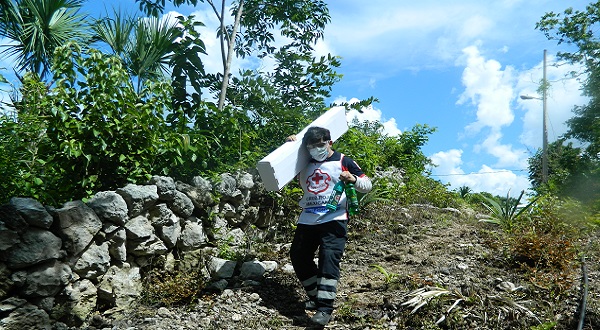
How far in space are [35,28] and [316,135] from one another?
6.98 metres

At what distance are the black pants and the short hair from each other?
2.40 ft

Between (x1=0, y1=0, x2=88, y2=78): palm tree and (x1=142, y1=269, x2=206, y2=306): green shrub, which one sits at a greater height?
(x1=0, y1=0, x2=88, y2=78): palm tree

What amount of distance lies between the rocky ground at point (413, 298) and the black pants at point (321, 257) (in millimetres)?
238

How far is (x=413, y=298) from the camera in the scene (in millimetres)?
4145

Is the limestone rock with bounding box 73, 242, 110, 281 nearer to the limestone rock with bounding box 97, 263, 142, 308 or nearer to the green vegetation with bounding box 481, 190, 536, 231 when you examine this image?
the limestone rock with bounding box 97, 263, 142, 308

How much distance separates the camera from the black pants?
13.6 feet

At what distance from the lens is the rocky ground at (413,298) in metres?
3.98

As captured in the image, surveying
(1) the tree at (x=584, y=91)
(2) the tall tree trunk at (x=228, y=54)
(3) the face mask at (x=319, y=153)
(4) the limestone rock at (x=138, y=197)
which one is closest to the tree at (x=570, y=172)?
(1) the tree at (x=584, y=91)

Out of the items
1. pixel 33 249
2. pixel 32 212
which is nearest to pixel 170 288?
pixel 33 249

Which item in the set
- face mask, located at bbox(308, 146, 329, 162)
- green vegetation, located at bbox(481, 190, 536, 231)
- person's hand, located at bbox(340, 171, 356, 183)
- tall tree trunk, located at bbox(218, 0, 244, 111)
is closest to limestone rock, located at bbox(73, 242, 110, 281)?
face mask, located at bbox(308, 146, 329, 162)

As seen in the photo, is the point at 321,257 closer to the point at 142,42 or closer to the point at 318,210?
the point at 318,210

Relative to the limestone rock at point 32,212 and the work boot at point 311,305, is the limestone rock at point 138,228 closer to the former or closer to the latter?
the limestone rock at point 32,212

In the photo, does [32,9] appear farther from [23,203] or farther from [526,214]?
[526,214]

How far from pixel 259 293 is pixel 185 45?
3.92 m
